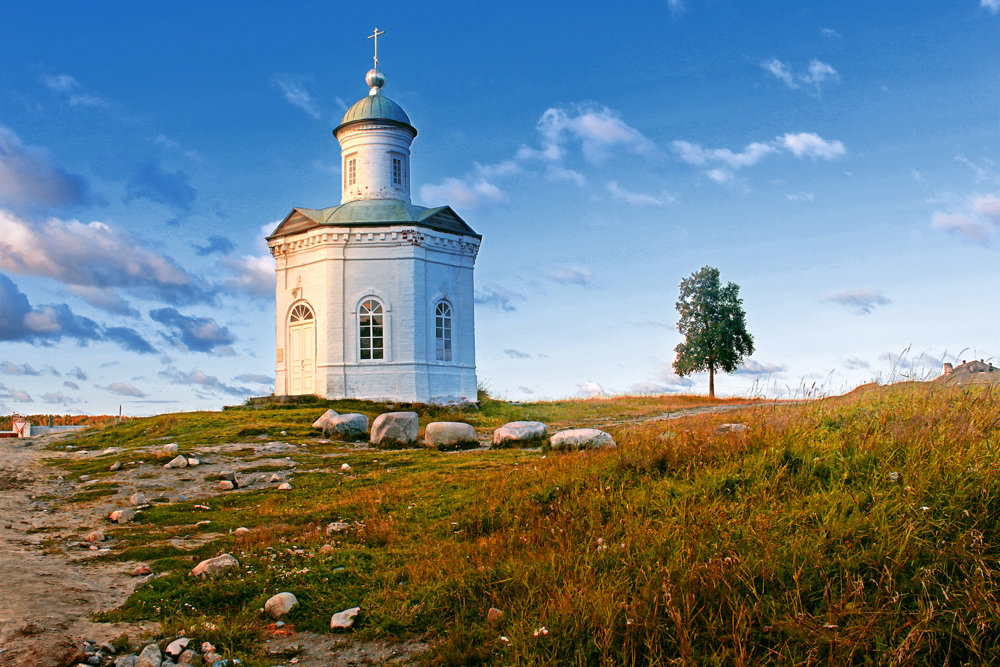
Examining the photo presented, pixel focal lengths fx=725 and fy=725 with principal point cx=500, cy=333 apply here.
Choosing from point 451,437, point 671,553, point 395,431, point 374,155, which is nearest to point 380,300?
point 374,155

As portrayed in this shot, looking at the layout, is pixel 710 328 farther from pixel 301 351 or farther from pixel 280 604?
pixel 280 604

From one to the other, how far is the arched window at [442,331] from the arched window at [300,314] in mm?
4743

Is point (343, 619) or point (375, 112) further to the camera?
point (375, 112)

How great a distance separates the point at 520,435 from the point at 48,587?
9458 millimetres

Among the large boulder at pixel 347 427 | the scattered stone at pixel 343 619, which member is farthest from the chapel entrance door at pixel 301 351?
the scattered stone at pixel 343 619

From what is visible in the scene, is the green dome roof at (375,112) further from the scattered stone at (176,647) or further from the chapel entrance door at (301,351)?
the scattered stone at (176,647)

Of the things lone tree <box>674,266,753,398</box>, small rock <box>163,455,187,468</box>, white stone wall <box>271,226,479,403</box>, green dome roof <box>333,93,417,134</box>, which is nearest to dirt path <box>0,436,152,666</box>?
small rock <box>163,455,187,468</box>

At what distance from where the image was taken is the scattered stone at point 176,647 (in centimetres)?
544

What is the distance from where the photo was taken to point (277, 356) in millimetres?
28219

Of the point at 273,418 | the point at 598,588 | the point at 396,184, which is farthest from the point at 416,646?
the point at 396,184

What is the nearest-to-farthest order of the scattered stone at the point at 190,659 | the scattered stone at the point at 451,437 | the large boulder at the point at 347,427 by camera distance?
the scattered stone at the point at 190,659
the scattered stone at the point at 451,437
the large boulder at the point at 347,427

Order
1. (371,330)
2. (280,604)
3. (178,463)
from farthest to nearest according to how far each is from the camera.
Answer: (371,330)
(178,463)
(280,604)

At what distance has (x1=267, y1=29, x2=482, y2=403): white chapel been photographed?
26.3m

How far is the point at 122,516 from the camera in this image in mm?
10406
